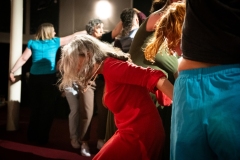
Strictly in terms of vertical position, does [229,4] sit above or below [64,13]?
above

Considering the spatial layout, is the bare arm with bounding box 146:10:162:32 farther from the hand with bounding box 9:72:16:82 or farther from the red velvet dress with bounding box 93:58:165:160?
the hand with bounding box 9:72:16:82

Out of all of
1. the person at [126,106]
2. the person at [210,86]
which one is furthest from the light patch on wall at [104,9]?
the person at [210,86]

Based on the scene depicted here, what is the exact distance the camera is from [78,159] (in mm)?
3018

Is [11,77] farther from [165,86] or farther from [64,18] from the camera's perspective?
[165,86]

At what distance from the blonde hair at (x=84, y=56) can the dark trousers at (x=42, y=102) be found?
1783 millimetres

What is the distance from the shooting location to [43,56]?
344 centimetres

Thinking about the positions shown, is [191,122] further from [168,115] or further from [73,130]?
[73,130]

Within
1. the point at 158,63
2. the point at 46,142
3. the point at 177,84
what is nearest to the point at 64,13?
the point at 46,142

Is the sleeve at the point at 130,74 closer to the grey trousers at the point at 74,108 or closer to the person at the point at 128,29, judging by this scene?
the person at the point at 128,29

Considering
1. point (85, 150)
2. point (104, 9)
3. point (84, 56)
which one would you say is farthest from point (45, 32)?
point (104, 9)

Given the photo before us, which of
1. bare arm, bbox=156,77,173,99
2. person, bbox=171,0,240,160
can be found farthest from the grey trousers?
person, bbox=171,0,240,160

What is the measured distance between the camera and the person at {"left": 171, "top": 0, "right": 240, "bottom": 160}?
30.9 inches

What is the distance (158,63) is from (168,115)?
26 centimetres

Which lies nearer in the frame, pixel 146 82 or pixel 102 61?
pixel 146 82
